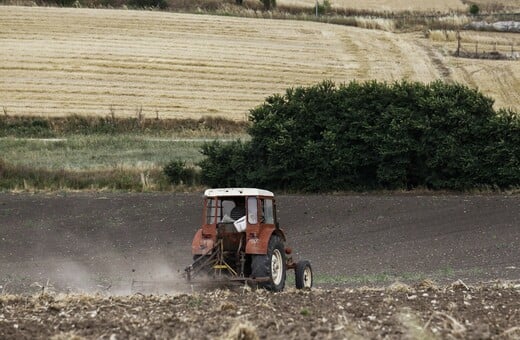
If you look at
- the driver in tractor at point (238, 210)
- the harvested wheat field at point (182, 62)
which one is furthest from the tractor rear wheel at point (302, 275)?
the harvested wheat field at point (182, 62)

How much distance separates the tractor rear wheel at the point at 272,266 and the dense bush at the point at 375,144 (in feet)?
49.6

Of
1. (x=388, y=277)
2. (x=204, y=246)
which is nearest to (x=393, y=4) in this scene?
(x=388, y=277)

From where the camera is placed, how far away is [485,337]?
10.5 m

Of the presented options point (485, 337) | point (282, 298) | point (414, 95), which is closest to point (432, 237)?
point (414, 95)

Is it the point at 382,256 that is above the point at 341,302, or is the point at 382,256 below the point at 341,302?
below

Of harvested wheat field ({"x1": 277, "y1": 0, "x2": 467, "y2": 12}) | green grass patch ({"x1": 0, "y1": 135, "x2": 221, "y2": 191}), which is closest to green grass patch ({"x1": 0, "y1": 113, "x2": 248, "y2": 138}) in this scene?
green grass patch ({"x1": 0, "y1": 135, "x2": 221, "y2": 191})

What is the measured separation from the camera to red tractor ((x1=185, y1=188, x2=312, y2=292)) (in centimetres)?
1705

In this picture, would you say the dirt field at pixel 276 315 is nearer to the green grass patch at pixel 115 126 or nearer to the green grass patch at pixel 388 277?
the green grass patch at pixel 388 277

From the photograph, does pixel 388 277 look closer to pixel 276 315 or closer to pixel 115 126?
pixel 276 315

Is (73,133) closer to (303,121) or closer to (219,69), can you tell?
(219,69)

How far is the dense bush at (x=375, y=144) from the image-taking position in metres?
32.4

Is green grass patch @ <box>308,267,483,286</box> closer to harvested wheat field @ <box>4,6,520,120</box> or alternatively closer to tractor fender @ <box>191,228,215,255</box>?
tractor fender @ <box>191,228,215,255</box>

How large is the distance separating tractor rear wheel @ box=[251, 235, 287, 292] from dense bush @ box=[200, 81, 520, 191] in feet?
49.6

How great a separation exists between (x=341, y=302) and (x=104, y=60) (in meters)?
47.4
